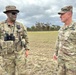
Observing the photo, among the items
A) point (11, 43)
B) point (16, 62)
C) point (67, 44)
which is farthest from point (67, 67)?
point (11, 43)

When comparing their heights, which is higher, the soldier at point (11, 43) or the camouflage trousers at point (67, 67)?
the soldier at point (11, 43)

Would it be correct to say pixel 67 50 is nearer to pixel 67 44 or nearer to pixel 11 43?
pixel 67 44

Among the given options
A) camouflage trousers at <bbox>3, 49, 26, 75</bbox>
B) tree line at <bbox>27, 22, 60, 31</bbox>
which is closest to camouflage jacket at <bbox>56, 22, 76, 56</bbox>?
camouflage trousers at <bbox>3, 49, 26, 75</bbox>

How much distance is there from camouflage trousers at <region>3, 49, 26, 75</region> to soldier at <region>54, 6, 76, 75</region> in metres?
1.02

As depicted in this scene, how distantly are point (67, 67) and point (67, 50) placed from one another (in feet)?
1.22

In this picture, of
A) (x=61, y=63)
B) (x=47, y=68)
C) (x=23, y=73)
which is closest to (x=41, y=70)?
(x=47, y=68)

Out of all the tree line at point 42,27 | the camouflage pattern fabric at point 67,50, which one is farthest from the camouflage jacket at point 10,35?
the tree line at point 42,27

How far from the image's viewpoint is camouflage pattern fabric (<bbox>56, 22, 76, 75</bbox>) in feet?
21.3

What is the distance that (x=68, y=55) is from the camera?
6555 millimetres

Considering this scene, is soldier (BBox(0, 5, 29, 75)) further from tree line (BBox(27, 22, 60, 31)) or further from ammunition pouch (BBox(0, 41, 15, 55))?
tree line (BBox(27, 22, 60, 31))

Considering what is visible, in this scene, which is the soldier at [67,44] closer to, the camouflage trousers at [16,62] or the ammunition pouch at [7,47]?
the camouflage trousers at [16,62]

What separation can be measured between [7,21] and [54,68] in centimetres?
313

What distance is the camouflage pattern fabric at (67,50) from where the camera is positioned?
650 centimetres

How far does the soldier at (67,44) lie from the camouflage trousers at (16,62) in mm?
1021
